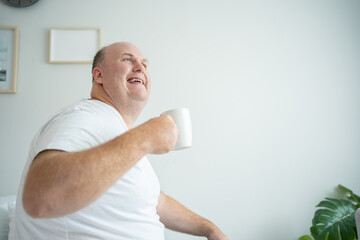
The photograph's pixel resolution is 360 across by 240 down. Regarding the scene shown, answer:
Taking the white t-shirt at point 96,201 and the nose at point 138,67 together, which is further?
the nose at point 138,67

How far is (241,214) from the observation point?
5.22ft

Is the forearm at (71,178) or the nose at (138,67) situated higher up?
the nose at (138,67)

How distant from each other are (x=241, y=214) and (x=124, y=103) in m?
1.12

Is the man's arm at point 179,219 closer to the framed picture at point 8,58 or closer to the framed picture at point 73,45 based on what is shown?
the framed picture at point 73,45

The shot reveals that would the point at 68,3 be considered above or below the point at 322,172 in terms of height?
above

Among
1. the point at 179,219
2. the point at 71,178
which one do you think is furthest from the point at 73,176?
the point at 179,219

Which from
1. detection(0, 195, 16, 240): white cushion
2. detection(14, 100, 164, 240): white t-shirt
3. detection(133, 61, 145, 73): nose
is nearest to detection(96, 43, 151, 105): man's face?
detection(133, 61, 145, 73): nose

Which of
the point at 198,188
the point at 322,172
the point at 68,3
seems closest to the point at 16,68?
the point at 68,3

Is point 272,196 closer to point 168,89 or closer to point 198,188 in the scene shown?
point 198,188

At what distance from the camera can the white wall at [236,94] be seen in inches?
62.8

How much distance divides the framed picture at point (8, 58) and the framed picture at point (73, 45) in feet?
0.76

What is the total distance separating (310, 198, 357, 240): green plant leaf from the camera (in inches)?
50.1

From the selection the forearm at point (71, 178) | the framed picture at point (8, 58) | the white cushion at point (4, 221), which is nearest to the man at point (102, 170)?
the forearm at point (71, 178)

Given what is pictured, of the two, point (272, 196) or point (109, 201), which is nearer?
point (109, 201)
